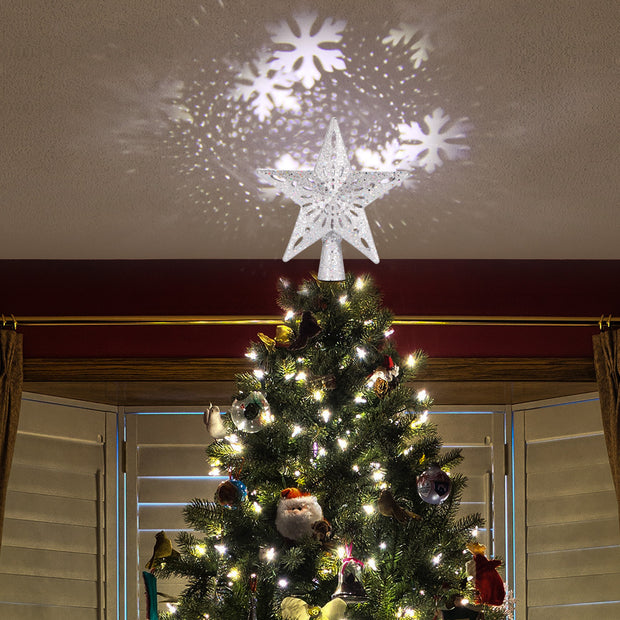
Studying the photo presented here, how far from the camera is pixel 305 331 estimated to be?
2.15 metres

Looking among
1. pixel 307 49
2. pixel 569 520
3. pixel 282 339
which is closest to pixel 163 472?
pixel 569 520

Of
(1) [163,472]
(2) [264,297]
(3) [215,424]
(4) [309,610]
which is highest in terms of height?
(2) [264,297]

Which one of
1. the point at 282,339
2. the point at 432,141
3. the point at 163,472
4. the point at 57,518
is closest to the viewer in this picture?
the point at 282,339

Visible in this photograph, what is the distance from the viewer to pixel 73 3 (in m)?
1.80

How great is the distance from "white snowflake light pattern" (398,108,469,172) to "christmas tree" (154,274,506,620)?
543 mm

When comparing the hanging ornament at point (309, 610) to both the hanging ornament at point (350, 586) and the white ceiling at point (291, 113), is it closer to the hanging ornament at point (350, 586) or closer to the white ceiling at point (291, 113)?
the hanging ornament at point (350, 586)

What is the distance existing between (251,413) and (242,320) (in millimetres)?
1421

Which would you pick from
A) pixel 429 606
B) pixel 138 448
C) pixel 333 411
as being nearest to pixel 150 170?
pixel 333 411

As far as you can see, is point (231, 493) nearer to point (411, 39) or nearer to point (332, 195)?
point (332, 195)

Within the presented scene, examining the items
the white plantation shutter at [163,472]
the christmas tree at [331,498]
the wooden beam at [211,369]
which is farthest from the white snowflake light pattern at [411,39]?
the white plantation shutter at [163,472]

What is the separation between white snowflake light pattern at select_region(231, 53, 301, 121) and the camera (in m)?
2.09

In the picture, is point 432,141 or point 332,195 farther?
point 432,141

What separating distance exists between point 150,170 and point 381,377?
1.11 m

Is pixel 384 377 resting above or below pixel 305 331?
below
